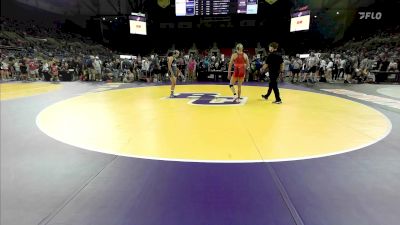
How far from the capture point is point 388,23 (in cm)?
2720

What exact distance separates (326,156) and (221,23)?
29.5 meters

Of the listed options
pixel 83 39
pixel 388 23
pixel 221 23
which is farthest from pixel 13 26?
pixel 388 23

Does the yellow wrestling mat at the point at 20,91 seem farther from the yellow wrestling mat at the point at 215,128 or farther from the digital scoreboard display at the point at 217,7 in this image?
the digital scoreboard display at the point at 217,7

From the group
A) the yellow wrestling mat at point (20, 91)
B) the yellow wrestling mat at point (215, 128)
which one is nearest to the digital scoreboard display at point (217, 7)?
the yellow wrestling mat at point (20, 91)

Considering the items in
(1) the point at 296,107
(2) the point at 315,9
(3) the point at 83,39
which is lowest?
(1) the point at 296,107

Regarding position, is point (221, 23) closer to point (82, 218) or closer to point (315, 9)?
point (315, 9)

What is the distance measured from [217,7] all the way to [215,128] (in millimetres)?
17087

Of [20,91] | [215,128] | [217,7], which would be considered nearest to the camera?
[215,128]

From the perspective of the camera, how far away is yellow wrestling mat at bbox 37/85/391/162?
3486mm

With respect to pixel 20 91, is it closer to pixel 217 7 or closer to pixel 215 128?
pixel 215 128

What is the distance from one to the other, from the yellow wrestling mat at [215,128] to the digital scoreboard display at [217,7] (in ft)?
47.1

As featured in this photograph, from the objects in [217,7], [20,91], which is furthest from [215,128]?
[217,7]

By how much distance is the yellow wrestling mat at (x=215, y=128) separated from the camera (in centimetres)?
349

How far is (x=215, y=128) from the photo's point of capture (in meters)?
4.66
